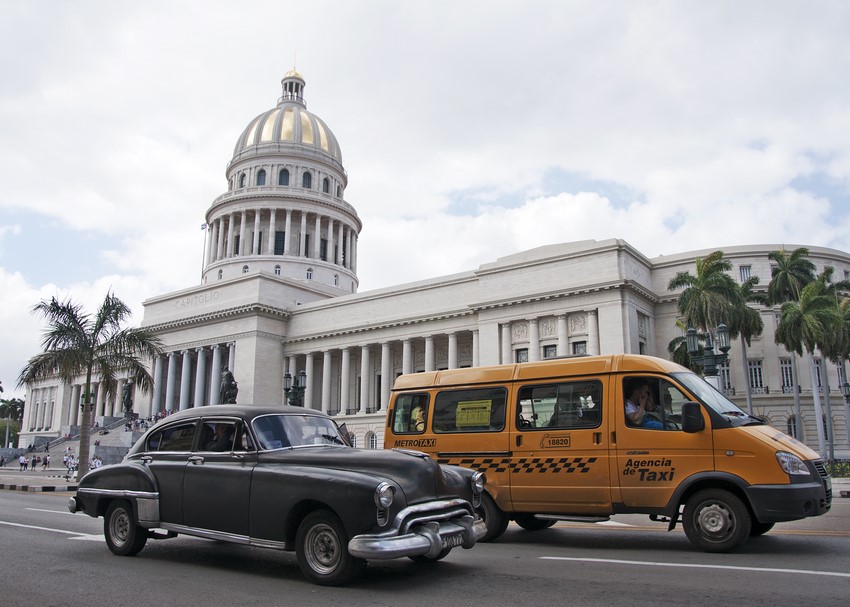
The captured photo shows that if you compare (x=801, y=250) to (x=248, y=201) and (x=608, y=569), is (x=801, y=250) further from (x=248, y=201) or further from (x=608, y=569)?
(x=248, y=201)

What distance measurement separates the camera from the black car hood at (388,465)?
7.22 meters

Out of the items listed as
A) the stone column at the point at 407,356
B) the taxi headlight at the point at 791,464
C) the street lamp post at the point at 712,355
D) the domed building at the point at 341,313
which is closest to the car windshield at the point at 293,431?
the taxi headlight at the point at 791,464

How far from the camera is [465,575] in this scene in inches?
299

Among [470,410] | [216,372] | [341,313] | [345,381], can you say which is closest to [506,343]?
[345,381]

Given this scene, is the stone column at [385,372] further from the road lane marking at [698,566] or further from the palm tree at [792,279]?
the road lane marking at [698,566]

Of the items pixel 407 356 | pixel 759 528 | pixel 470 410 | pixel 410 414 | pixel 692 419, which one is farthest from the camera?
pixel 407 356

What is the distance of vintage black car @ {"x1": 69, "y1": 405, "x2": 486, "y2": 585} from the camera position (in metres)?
6.88

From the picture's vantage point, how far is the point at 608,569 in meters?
7.98

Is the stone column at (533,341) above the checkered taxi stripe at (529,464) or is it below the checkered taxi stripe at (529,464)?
above

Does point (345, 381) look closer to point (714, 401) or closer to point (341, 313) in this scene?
point (341, 313)

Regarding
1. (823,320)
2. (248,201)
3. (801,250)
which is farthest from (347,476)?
(248,201)

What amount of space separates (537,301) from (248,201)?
131 ft

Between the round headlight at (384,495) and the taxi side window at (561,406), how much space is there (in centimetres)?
480

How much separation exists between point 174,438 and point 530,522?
6.34 m
